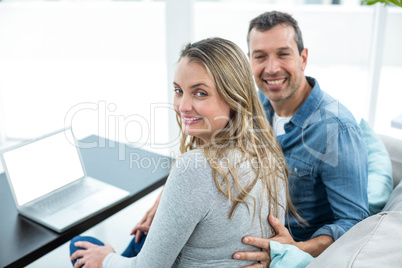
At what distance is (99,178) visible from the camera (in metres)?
1.70

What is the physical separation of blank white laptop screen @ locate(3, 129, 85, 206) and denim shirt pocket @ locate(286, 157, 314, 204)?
2.83ft

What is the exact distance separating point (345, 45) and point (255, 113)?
3.95 meters

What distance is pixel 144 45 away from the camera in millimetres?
4301

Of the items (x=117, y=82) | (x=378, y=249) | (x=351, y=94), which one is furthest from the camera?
(x=117, y=82)

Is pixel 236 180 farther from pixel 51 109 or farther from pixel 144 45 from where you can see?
pixel 144 45

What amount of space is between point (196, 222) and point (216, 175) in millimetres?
132

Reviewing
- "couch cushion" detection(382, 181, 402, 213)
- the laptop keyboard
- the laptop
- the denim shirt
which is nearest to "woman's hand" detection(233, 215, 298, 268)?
the denim shirt

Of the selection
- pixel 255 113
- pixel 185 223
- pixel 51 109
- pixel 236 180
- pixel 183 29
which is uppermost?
pixel 183 29

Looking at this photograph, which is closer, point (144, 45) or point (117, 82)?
point (117, 82)

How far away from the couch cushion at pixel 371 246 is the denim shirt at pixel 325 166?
398 millimetres

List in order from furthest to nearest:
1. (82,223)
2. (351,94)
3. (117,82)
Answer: (117,82), (351,94), (82,223)

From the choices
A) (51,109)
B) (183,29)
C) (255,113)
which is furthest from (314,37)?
(255,113)

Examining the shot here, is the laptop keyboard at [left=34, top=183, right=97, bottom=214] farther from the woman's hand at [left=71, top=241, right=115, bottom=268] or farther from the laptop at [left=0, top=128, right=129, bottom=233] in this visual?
the woman's hand at [left=71, top=241, right=115, bottom=268]

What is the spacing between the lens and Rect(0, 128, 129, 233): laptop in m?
1.42
